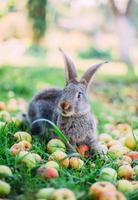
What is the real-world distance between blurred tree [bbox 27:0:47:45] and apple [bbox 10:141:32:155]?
406 cm

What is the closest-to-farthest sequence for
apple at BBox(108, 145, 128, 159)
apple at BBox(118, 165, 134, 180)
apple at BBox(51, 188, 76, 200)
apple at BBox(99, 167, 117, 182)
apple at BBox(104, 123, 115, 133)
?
1. apple at BBox(51, 188, 76, 200)
2. apple at BBox(99, 167, 117, 182)
3. apple at BBox(118, 165, 134, 180)
4. apple at BBox(108, 145, 128, 159)
5. apple at BBox(104, 123, 115, 133)

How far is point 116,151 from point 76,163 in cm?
80

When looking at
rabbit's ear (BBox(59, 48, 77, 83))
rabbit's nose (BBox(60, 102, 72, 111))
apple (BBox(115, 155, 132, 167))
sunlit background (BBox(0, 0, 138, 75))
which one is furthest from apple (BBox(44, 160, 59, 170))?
sunlit background (BBox(0, 0, 138, 75))

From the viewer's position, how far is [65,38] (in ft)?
101

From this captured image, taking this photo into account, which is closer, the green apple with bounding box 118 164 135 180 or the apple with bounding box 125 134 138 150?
the green apple with bounding box 118 164 135 180

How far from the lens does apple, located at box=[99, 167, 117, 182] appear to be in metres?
4.51

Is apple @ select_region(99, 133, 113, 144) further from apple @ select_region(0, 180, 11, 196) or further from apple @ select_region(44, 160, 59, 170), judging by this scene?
apple @ select_region(0, 180, 11, 196)

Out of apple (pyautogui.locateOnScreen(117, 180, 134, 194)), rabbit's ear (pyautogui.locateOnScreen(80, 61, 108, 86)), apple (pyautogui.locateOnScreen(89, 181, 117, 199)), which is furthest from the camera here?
rabbit's ear (pyautogui.locateOnScreen(80, 61, 108, 86))

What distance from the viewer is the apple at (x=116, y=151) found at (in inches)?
220

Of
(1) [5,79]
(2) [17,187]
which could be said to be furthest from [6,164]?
(1) [5,79]

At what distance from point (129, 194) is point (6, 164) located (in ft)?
3.82

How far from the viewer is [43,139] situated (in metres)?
6.17

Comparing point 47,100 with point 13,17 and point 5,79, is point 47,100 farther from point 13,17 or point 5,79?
point 5,79

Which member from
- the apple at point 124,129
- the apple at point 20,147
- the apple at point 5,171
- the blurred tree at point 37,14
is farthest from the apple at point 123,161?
the blurred tree at point 37,14
